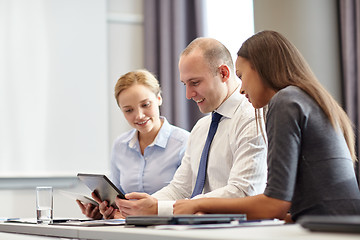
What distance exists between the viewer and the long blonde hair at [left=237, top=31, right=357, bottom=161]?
1.71 metres

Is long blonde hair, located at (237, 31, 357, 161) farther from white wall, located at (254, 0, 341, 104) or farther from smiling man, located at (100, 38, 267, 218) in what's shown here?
white wall, located at (254, 0, 341, 104)

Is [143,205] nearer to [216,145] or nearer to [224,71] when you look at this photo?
[216,145]

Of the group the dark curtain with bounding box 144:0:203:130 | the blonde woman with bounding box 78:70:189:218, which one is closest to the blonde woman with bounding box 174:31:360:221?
the blonde woman with bounding box 78:70:189:218

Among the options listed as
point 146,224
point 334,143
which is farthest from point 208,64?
point 146,224

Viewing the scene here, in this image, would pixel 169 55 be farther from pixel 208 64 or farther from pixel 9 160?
pixel 208 64

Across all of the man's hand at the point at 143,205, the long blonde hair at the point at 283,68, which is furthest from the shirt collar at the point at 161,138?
the long blonde hair at the point at 283,68

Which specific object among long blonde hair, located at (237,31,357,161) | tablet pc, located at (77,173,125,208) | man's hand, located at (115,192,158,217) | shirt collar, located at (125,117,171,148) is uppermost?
long blonde hair, located at (237,31,357,161)

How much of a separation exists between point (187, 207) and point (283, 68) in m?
0.54

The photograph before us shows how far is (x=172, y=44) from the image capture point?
4.40m

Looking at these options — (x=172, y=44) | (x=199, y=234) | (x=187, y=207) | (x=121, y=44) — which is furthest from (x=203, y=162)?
(x=121, y=44)

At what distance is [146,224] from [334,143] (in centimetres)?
60

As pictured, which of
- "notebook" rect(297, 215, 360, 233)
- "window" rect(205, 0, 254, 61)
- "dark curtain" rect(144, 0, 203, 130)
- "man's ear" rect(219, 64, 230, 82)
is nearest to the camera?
"notebook" rect(297, 215, 360, 233)

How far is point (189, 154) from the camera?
8.60 ft

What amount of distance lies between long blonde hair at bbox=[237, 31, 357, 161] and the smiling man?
0.43 metres
